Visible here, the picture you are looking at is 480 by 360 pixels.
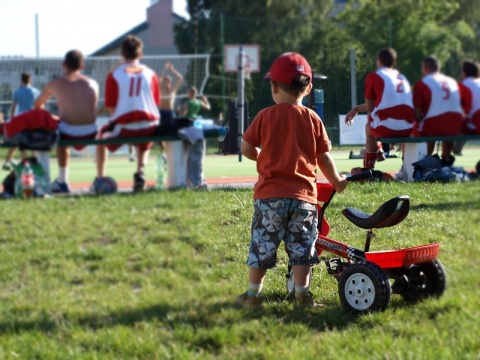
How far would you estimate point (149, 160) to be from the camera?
9.08 feet

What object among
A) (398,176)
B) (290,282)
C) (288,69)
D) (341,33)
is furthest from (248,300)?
(341,33)

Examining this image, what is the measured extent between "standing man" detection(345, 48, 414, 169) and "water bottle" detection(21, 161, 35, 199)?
1.04 metres

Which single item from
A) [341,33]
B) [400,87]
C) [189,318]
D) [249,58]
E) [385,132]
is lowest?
[189,318]

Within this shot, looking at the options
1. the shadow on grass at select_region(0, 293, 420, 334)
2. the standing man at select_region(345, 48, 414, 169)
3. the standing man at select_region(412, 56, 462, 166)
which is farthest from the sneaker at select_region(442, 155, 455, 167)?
the shadow on grass at select_region(0, 293, 420, 334)

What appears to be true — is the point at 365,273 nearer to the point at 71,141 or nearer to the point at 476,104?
the point at 476,104

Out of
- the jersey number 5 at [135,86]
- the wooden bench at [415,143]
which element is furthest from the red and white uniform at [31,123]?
the wooden bench at [415,143]

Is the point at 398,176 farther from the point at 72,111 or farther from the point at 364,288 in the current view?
the point at 72,111

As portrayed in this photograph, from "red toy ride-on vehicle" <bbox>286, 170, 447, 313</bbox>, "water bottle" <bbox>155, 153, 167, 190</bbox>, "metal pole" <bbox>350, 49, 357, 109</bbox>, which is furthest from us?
"red toy ride-on vehicle" <bbox>286, 170, 447, 313</bbox>

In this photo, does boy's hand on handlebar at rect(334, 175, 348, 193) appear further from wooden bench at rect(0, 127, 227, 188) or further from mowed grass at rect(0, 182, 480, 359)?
wooden bench at rect(0, 127, 227, 188)

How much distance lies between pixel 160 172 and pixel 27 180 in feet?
1.41

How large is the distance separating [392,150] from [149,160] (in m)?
0.79

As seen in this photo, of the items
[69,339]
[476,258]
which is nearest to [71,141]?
[69,339]

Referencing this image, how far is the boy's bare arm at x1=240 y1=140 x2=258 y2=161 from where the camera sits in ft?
9.71

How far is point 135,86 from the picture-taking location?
2662 millimetres
